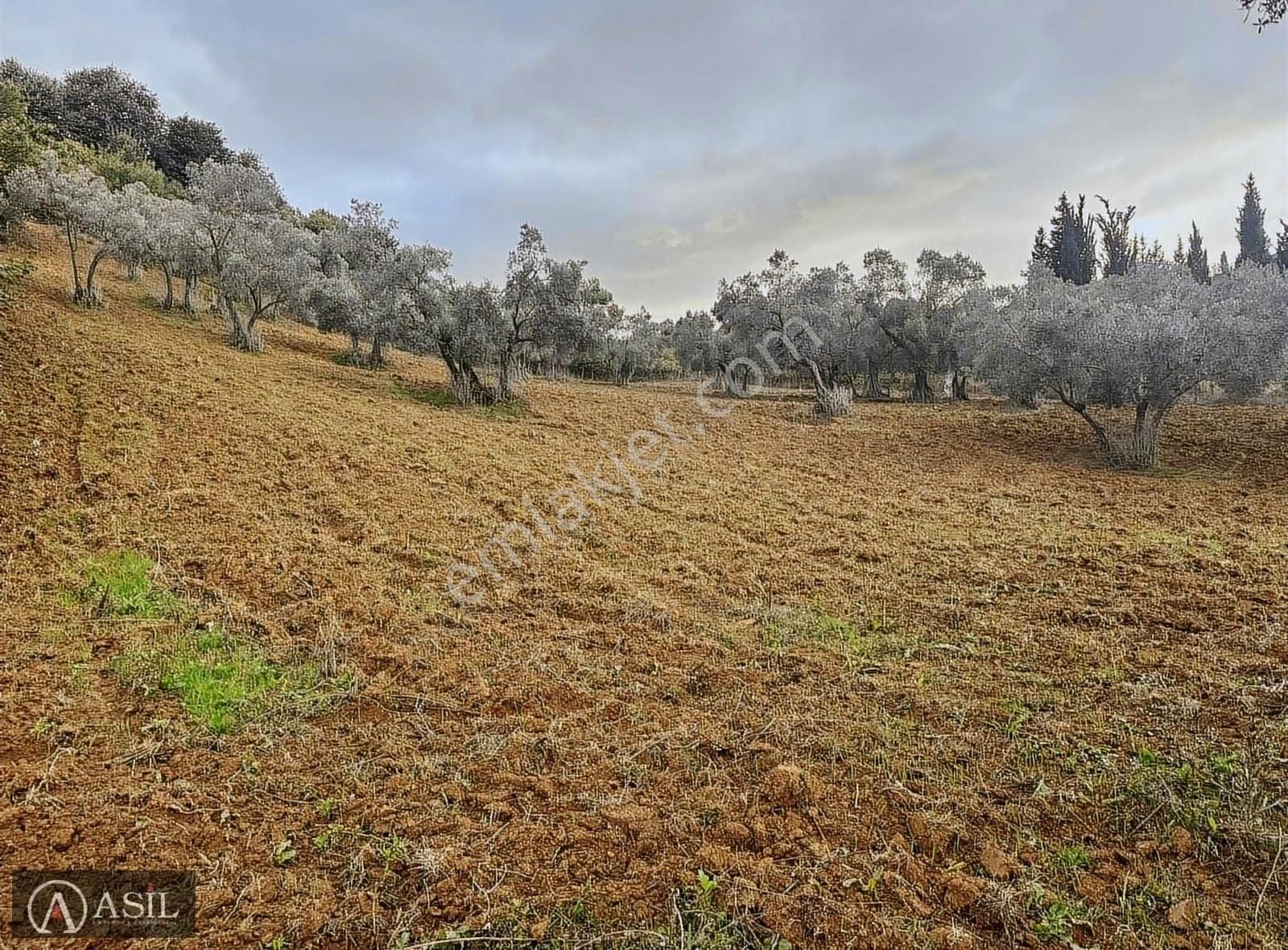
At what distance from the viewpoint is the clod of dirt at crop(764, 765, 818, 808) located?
3000mm

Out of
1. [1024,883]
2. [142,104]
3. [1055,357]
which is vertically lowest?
[1024,883]

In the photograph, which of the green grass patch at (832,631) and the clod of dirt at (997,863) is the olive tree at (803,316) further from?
the clod of dirt at (997,863)

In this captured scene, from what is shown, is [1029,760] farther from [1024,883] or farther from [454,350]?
[454,350]

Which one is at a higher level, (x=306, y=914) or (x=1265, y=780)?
(x=1265, y=780)

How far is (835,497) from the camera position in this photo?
9648 millimetres

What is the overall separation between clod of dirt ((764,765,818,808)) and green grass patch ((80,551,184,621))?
448cm

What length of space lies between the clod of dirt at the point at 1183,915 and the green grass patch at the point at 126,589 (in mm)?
5979

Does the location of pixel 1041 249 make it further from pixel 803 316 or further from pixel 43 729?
pixel 43 729

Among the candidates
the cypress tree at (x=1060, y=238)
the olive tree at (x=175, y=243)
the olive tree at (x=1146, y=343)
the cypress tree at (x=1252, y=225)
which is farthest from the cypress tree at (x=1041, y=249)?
the olive tree at (x=175, y=243)

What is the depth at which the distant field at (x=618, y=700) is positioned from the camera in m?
2.46

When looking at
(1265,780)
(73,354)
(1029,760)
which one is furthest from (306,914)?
(73,354)

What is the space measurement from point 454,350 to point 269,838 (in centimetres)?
1209

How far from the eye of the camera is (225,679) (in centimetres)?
409

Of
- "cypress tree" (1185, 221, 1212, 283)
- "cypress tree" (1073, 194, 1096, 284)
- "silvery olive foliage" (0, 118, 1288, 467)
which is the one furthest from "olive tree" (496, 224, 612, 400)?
"cypress tree" (1185, 221, 1212, 283)
